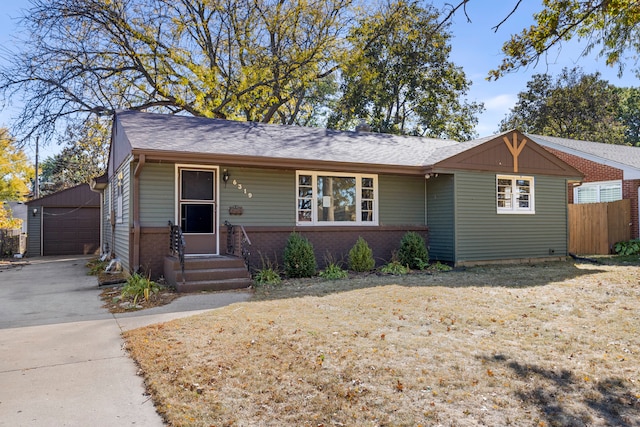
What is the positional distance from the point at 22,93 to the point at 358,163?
1401cm

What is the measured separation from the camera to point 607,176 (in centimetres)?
1673

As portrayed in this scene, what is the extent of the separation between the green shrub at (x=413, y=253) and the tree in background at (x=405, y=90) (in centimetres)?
1322

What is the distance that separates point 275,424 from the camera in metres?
2.95

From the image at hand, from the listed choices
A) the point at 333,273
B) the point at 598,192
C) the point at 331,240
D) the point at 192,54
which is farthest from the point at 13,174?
the point at 598,192

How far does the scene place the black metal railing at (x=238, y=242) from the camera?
9.44 meters

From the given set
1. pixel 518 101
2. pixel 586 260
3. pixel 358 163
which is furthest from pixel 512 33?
pixel 518 101

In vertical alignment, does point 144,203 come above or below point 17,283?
above

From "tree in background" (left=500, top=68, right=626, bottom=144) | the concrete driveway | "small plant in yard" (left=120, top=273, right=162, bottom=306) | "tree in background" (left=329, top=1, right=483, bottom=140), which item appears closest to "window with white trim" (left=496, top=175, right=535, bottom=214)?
the concrete driveway

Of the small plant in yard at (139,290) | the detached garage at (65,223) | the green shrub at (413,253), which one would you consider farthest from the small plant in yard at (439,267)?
the detached garage at (65,223)

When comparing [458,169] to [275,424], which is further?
[458,169]

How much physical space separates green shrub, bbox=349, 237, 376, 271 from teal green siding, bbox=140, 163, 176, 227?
4.17 meters

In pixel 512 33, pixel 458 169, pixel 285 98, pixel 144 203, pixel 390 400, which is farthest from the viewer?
pixel 285 98

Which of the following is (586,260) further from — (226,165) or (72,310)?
(72,310)

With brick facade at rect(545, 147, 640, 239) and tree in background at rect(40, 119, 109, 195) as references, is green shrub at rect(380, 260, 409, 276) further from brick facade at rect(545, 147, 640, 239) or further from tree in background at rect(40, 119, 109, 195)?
tree in background at rect(40, 119, 109, 195)
